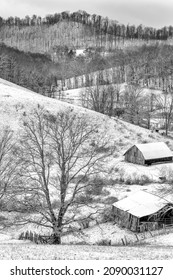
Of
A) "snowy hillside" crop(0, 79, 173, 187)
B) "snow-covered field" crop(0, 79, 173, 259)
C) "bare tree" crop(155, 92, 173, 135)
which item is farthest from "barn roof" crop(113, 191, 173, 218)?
"bare tree" crop(155, 92, 173, 135)

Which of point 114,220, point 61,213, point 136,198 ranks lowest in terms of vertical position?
point 114,220

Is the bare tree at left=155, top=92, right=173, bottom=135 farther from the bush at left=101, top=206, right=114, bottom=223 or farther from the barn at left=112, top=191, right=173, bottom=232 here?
the bush at left=101, top=206, right=114, bottom=223

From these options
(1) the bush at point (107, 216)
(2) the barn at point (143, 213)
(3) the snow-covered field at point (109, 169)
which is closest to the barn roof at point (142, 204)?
(2) the barn at point (143, 213)

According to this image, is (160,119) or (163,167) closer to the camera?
(163,167)

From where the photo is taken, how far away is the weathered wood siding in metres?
48.0

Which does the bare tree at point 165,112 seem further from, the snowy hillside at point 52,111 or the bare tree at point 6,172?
the bare tree at point 6,172

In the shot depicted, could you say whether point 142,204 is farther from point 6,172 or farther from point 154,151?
point 154,151

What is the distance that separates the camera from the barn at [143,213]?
2948 centimetres

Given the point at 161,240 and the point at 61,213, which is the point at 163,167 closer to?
the point at 161,240

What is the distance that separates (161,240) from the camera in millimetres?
25297

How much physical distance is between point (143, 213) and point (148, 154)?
63.0 feet

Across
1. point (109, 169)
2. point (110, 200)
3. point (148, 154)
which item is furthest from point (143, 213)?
point (148, 154)
